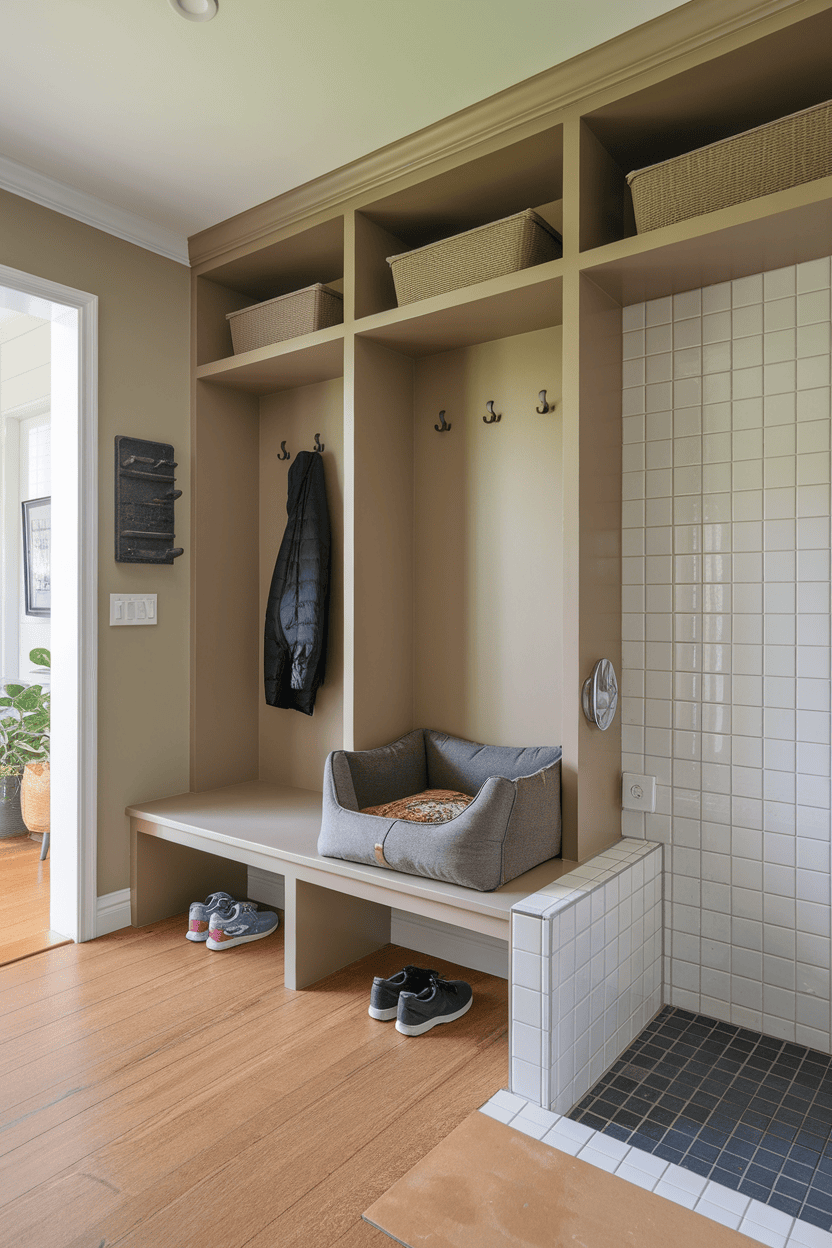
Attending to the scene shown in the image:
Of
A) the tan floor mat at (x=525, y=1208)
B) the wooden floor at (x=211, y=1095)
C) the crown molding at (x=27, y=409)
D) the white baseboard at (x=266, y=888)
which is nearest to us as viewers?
the tan floor mat at (x=525, y=1208)

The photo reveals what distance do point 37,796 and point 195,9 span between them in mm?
3187

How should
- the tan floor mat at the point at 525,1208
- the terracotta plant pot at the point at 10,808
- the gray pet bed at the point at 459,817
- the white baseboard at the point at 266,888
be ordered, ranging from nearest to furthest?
the tan floor mat at the point at 525,1208
the gray pet bed at the point at 459,817
the white baseboard at the point at 266,888
the terracotta plant pot at the point at 10,808

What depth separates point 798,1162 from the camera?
62.4 inches

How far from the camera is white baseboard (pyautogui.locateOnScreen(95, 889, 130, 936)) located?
2.66m

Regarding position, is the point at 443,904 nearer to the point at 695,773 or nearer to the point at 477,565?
the point at 695,773

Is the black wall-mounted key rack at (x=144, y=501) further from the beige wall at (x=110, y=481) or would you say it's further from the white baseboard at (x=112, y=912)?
the white baseboard at (x=112, y=912)

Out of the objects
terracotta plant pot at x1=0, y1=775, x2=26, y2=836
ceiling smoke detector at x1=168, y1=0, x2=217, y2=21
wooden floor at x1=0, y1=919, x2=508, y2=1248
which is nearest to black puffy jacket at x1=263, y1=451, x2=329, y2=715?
wooden floor at x1=0, y1=919, x2=508, y2=1248

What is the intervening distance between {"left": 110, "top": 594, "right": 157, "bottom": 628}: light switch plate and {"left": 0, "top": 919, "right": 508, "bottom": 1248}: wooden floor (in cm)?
109

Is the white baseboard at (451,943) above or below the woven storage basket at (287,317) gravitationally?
below

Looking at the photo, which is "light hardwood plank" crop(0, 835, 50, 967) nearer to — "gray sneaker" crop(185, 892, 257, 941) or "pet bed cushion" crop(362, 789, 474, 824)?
"gray sneaker" crop(185, 892, 257, 941)

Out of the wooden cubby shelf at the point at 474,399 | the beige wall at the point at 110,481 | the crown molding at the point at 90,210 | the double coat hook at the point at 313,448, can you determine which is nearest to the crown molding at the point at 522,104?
the wooden cubby shelf at the point at 474,399

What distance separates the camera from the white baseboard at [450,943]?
8.00 ft

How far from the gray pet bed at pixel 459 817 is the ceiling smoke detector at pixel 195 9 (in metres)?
1.86

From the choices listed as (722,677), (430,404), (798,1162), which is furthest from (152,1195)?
(430,404)
